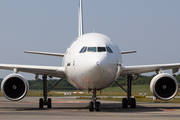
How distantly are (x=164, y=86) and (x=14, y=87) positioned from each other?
8056 millimetres

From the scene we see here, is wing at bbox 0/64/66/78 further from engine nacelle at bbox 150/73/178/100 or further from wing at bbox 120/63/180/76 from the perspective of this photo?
engine nacelle at bbox 150/73/178/100

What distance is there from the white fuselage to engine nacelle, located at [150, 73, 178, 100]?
8.16 feet

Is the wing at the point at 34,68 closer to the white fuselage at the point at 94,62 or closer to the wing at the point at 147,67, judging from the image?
the white fuselage at the point at 94,62

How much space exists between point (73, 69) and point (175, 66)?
6.33 meters

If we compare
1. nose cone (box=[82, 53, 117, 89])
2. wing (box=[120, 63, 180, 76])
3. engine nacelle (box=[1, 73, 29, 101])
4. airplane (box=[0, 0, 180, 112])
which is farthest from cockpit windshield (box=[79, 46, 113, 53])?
engine nacelle (box=[1, 73, 29, 101])

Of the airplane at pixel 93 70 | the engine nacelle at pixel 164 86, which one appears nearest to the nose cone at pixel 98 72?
the airplane at pixel 93 70

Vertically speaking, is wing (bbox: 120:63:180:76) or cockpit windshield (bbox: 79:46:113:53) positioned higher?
cockpit windshield (bbox: 79:46:113:53)

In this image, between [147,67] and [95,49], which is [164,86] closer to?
[147,67]

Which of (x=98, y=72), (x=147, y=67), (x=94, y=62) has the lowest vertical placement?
(x=98, y=72)

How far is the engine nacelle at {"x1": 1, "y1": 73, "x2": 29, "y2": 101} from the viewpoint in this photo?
17.2 metres

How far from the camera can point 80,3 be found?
94.0 ft

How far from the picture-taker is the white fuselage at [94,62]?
47.2 ft

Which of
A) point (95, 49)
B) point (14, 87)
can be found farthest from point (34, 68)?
point (95, 49)

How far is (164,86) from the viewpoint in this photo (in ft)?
57.5
